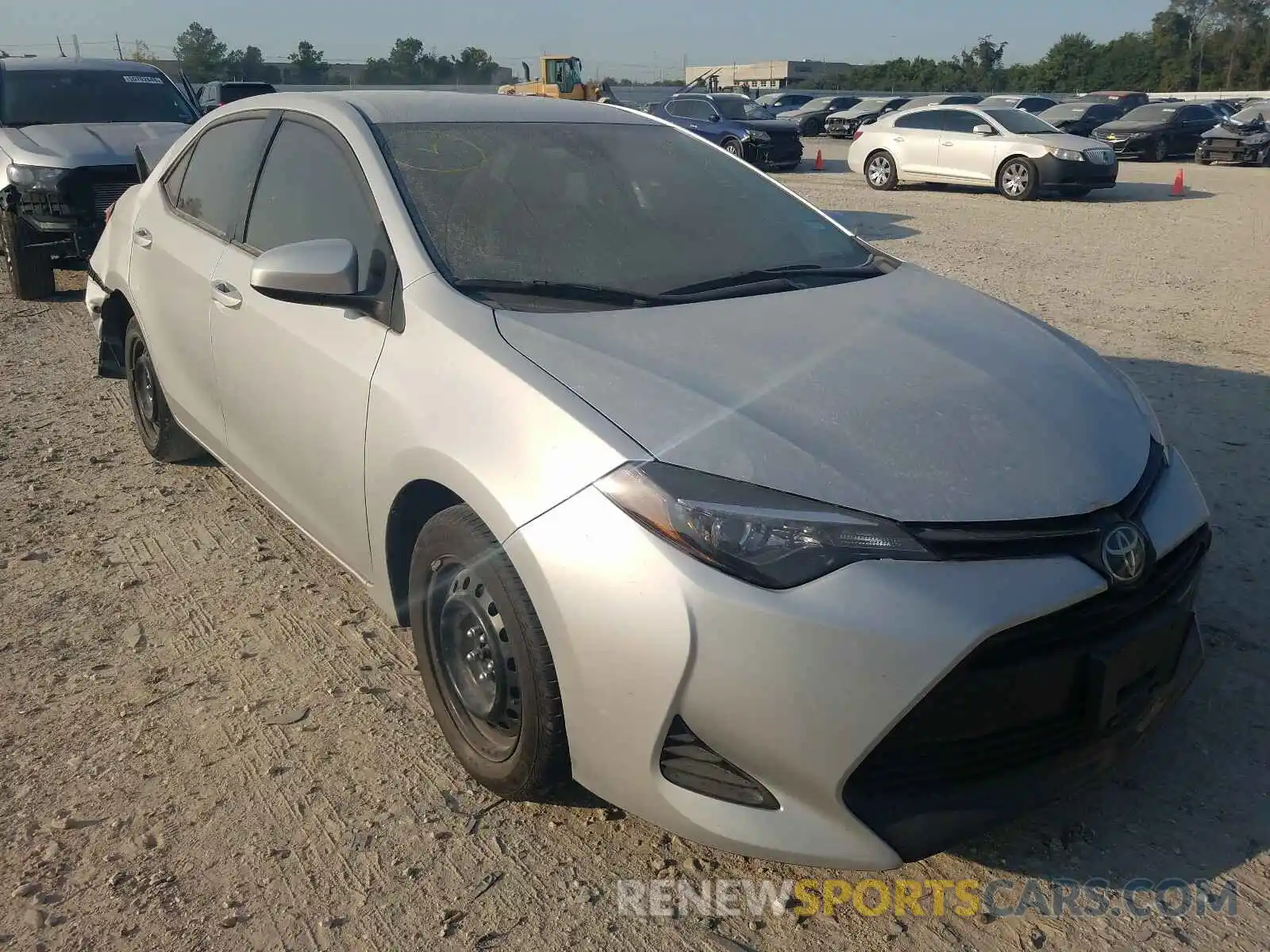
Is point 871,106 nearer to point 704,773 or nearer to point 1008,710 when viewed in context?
point 1008,710

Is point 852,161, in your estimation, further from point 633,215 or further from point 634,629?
point 634,629

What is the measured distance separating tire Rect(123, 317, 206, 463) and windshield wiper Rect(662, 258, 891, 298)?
2604 mm

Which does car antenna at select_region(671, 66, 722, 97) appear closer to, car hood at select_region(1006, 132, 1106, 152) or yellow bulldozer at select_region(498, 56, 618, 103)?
yellow bulldozer at select_region(498, 56, 618, 103)

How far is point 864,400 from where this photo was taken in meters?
2.45

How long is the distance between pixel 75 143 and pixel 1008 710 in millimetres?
8769

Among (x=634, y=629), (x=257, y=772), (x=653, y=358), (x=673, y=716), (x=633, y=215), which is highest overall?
(x=633, y=215)

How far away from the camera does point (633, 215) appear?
327cm

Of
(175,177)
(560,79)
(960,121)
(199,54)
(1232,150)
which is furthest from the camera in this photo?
(199,54)

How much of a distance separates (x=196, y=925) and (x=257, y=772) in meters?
0.54

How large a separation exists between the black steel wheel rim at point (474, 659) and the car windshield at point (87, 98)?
838cm

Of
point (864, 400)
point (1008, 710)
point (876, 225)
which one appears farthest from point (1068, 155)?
point (1008, 710)

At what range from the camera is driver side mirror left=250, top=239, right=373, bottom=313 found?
2803mm

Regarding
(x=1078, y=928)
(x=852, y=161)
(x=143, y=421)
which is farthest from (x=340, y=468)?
(x=852, y=161)

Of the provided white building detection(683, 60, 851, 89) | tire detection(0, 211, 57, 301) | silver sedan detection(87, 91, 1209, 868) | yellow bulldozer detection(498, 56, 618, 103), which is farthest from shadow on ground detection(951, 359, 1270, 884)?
white building detection(683, 60, 851, 89)
